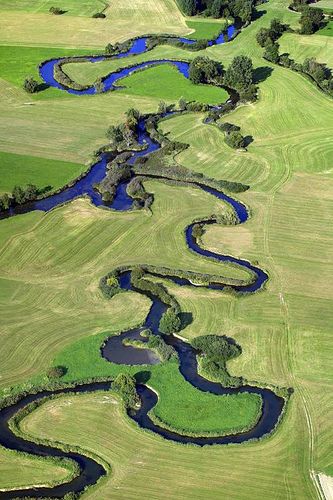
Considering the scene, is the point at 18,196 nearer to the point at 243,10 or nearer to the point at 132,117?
the point at 132,117

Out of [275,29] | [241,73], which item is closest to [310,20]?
[275,29]

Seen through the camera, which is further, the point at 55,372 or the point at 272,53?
the point at 272,53

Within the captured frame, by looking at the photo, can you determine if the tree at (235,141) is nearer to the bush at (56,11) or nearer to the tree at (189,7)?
the tree at (189,7)

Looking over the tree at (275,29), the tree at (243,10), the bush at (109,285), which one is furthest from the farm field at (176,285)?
the tree at (243,10)

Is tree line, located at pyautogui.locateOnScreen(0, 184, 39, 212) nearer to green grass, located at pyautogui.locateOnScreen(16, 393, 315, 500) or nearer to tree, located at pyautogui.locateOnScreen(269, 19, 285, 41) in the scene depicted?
green grass, located at pyautogui.locateOnScreen(16, 393, 315, 500)

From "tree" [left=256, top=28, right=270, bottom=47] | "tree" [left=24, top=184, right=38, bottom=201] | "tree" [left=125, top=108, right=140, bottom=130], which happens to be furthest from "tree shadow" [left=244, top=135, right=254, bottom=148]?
"tree" [left=256, top=28, right=270, bottom=47]

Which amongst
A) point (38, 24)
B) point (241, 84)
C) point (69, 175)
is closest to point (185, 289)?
point (69, 175)
